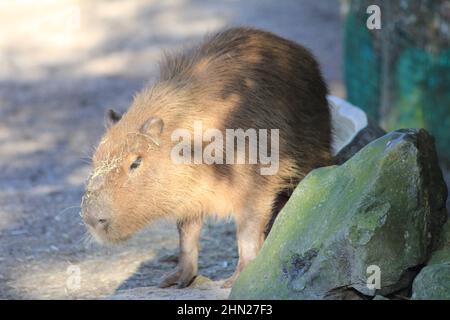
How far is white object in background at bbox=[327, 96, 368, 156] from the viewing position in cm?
640

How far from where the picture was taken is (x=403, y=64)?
8.59 m

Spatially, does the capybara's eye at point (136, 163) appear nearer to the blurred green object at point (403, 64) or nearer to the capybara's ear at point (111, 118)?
the capybara's ear at point (111, 118)

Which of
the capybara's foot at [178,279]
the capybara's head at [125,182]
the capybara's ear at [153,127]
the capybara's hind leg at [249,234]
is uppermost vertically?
the capybara's ear at [153,127]

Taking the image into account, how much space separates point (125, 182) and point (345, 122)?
99.7 inches

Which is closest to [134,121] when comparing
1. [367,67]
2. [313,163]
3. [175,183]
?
[175,183]

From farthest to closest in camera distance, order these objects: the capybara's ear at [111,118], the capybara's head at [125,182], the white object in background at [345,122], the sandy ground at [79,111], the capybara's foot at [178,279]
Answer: the white object in background at [345,122], the sandy ground at [79,111], the capybara's foot at [178,279], the capybara's ear at [111,118], the capybara's head at [125,182]

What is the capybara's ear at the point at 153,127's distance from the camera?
4715mm

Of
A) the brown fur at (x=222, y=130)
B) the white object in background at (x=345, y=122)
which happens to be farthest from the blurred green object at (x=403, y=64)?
the brown fur at (x=222, y=130)

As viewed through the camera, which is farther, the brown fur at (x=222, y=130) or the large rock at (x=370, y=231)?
the brown fur at (x=222, y=130)

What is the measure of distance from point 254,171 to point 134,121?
0.71m

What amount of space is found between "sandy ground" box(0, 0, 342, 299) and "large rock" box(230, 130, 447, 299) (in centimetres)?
55

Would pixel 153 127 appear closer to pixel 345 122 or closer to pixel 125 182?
pixel 125 182

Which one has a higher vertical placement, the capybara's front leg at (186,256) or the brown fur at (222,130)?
the brown fur at (222,130)

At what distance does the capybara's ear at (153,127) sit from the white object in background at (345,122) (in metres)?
1.89
